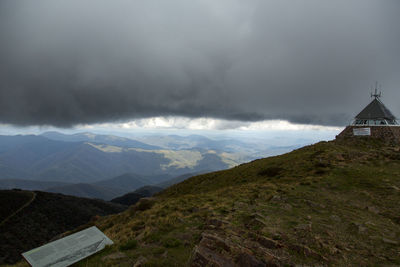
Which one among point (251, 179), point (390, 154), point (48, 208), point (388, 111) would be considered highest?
point (388, 111)

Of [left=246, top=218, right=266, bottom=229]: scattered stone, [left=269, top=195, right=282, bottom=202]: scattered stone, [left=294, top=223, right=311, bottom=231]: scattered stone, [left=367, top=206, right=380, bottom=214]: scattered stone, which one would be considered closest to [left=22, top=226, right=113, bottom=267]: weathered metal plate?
[left=246, top=218, right=266, bottom=229]: scattered stone

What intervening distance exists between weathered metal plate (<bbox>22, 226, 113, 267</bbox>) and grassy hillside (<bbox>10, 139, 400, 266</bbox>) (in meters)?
0.58

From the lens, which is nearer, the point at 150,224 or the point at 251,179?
the point at 150,224

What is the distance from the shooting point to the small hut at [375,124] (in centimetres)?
3964

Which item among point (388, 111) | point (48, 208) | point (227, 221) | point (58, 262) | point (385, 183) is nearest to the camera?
point (58, 262)

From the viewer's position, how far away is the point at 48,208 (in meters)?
132

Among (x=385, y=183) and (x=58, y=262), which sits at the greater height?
(x=385, y=183)

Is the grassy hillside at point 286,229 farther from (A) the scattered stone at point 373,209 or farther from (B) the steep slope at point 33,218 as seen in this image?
(B) the steep slope at point 33,218

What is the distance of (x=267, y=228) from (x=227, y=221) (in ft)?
9.00

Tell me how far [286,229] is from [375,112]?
156 feet

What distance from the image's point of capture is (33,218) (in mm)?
113312

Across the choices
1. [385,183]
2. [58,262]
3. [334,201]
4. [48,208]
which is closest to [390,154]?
[385,183]

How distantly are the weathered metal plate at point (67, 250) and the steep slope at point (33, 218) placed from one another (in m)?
91.1

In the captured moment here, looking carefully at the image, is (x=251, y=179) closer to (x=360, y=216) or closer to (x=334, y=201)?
(x=334, y=201)
